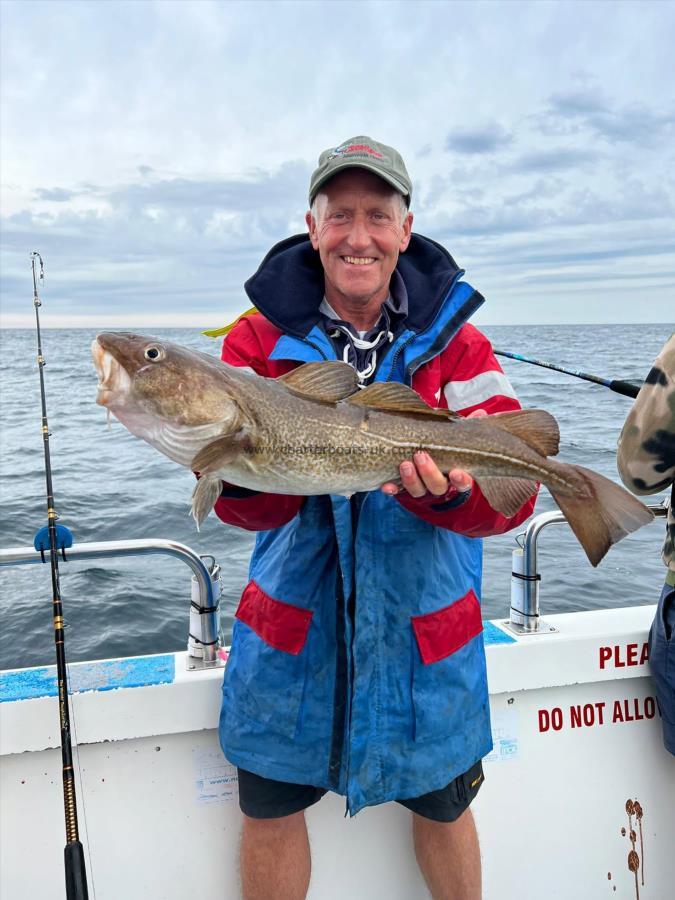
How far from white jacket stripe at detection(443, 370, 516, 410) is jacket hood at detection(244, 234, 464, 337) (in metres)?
0.27

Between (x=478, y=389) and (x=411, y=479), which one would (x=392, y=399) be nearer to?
(x=411, y=479)

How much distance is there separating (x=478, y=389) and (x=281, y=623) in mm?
1162

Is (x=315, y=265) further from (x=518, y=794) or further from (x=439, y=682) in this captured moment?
(x=518, y=794)

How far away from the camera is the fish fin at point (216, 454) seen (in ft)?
7.29

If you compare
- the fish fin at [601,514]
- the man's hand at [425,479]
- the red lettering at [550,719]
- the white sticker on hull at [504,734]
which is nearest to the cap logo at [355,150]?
the man's hand at [425,479]

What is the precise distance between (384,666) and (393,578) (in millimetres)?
316

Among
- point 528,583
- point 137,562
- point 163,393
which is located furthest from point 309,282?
point 137,562

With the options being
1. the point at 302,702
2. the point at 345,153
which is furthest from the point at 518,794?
the point at 345,153

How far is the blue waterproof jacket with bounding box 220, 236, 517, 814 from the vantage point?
101 inches

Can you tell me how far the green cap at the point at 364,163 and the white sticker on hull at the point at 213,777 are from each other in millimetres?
2443

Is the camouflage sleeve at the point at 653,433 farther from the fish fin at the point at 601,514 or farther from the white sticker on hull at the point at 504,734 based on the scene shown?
the white sticker on hull at the point at 504,734

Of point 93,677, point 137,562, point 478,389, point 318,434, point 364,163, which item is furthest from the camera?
point 137,562

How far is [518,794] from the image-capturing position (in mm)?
→ 3422

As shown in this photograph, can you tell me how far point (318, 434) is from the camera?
91.3 inches
